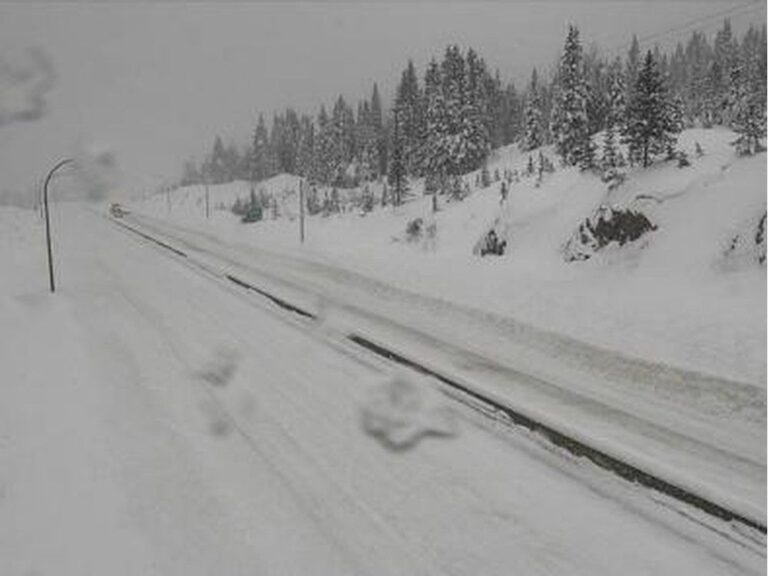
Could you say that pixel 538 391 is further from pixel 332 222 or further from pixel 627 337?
pixel 332 222

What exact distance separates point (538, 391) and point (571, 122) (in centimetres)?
4348

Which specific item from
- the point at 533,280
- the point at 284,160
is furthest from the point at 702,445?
the point at 284,160

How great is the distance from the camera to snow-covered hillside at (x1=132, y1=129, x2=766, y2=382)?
48.0ft

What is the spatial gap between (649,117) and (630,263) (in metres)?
10.6

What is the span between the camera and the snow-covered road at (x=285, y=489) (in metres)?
7.05

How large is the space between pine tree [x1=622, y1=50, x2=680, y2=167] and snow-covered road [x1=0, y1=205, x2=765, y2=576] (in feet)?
64.4

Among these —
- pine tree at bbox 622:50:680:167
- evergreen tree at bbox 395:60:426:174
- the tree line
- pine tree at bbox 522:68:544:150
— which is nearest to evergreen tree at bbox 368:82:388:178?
the tree line

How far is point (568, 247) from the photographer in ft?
79.6

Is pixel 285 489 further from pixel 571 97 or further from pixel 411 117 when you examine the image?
pixel 411 117

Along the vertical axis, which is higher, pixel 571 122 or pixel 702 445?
pixel 571 122

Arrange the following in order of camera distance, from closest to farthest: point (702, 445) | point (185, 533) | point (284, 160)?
1. point (185, 533)
2. point (702, 445)
3. point (284, 160)

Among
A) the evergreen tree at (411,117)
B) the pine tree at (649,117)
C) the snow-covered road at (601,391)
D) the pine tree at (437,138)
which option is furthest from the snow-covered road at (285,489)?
the evergreen tree at (411,117)

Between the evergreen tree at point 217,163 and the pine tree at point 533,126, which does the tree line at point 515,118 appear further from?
the evergreen tree at point 217,163

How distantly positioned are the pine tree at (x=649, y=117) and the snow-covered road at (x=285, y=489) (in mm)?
19619
